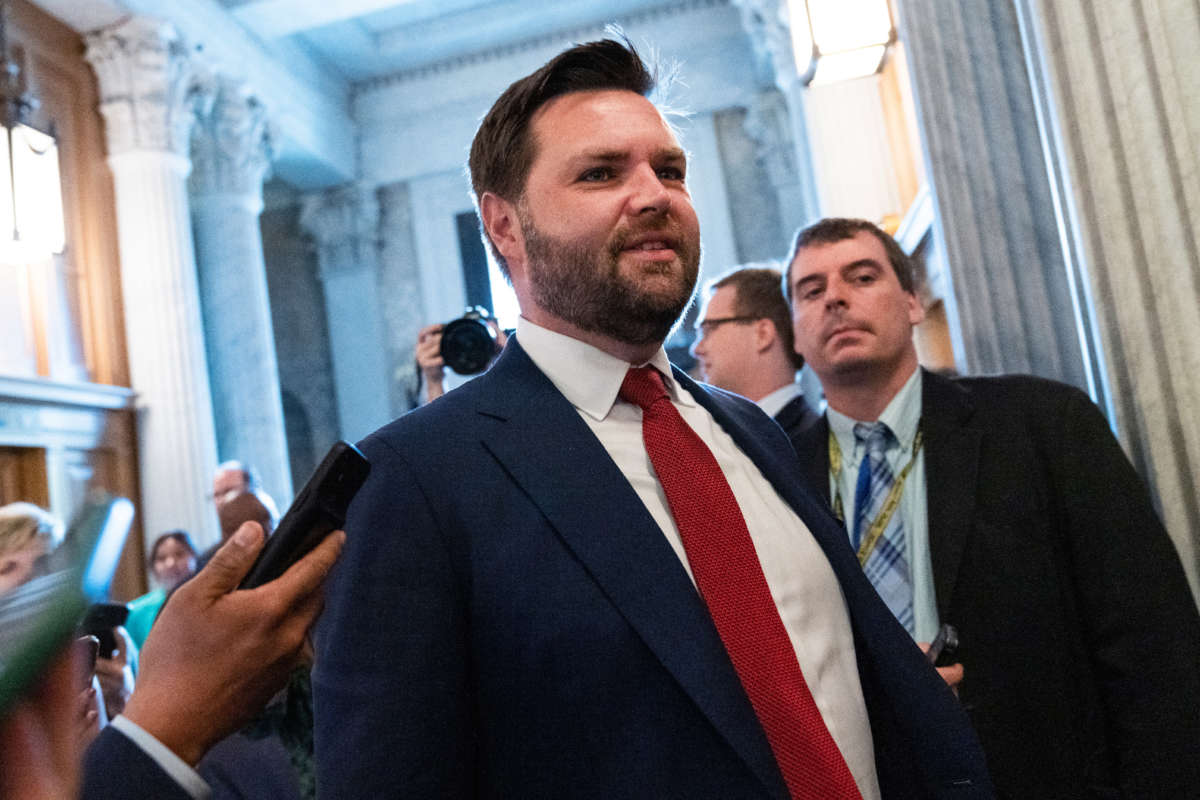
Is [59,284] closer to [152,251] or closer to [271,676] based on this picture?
[152,251]

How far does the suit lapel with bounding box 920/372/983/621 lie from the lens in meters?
1.98

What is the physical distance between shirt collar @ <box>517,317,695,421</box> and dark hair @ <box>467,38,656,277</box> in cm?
25

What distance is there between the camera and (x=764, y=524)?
1.46m

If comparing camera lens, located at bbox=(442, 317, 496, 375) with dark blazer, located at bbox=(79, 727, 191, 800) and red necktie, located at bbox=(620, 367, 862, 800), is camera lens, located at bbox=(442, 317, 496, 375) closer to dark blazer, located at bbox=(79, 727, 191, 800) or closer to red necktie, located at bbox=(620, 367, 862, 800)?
red necktie, located at bbox=(620, 367, 862, 800)

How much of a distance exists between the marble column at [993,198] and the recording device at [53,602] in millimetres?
2905

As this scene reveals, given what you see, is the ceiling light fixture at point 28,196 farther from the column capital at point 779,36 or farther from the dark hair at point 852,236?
the column capital at point 779,36

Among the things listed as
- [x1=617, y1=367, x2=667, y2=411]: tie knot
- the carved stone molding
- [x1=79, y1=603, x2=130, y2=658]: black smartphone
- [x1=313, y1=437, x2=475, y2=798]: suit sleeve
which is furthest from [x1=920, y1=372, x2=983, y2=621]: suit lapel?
the carved stone molding

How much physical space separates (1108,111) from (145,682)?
1.85 metres

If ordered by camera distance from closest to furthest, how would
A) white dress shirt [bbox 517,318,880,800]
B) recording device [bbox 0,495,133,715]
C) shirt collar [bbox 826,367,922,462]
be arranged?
recording device [bbox 0,495,133,715] < white dress shirt [bbox 517,318,880,800] < shirt collar [bbox 826,367,922,462]

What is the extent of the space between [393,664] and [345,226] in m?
12.6

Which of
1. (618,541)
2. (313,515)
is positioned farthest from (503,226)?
(313,515)

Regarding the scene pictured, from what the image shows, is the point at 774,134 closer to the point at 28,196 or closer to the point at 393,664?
the point at 28,196

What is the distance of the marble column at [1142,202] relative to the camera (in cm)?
173

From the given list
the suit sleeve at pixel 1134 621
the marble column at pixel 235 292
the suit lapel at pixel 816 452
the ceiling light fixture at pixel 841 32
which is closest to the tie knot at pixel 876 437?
the suit lapel at pixel 816 452
